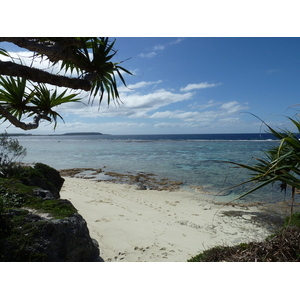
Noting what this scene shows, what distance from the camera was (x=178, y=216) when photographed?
8.07m

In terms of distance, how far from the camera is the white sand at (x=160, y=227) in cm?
→ 462

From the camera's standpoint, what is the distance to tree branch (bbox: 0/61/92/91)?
263 cm


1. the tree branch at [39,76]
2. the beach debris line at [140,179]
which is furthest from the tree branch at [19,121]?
the beach debris line at [140,179]

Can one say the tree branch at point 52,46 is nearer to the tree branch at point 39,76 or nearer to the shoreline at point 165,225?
the tree branch at point 39,76

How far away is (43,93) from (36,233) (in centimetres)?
253

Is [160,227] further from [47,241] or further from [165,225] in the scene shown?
[47,241]

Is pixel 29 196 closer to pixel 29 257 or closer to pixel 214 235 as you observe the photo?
pixel 29 257

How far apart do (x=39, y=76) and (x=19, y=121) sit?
42.4 inches

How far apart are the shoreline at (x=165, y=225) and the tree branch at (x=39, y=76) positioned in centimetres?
313

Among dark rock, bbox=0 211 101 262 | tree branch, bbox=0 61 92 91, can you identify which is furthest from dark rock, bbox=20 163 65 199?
tree branch, bbox=0 61 92 91

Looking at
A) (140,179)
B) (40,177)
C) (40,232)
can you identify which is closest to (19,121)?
(40,232)

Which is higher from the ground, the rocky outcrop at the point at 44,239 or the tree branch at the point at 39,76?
the tree branch at the point at 39,76

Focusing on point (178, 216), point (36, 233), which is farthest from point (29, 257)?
point (178, 216)

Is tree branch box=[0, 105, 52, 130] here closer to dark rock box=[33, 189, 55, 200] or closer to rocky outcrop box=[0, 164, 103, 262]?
rocky outcrop box=[0, 164, 103, 262]
